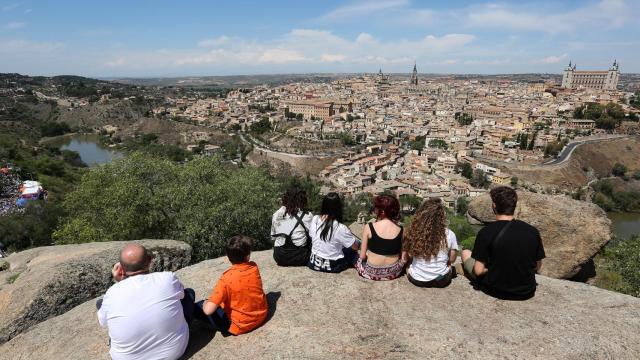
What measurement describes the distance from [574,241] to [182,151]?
6560 cm

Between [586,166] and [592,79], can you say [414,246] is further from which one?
[592,79]

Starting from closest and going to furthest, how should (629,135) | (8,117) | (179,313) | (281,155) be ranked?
(179,313) < (281,155) < (629,135) < (8,117)

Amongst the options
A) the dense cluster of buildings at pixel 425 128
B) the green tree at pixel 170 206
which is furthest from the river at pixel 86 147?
the green tree at pixel 170 206

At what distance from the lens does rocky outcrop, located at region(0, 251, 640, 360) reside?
3535 mm

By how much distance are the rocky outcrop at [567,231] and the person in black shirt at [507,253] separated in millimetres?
3925

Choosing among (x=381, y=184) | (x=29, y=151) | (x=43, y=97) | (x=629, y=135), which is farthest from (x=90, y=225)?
(x=43, y=97)

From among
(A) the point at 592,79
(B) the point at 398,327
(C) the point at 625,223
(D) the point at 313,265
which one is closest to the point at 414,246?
(B) the point at 398,327

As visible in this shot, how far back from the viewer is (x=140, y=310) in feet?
9.80

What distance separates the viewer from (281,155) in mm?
64875

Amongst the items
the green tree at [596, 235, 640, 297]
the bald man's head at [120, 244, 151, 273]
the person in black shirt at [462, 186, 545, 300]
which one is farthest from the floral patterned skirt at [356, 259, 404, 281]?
the green tree at [596, 235, 640, 297]

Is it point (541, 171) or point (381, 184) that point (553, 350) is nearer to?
point (381, 184)

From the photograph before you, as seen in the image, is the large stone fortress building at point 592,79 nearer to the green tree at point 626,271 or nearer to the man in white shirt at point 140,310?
the green tree at point 626,271

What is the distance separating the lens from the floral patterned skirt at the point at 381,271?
14.9 ft

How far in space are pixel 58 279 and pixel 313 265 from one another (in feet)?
11.6
